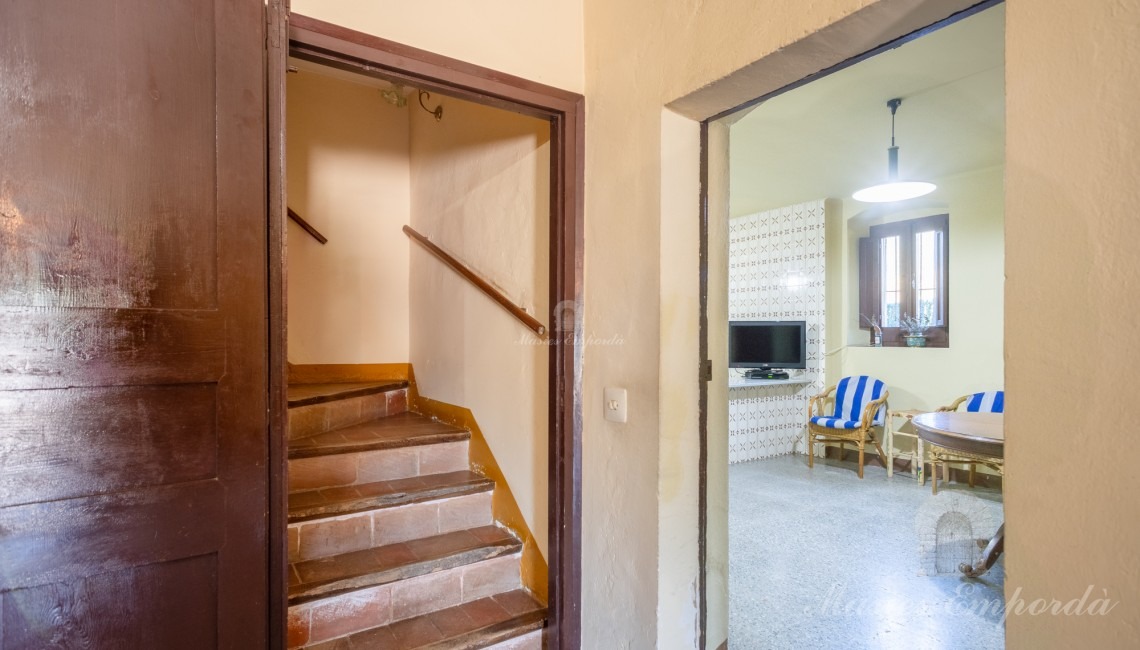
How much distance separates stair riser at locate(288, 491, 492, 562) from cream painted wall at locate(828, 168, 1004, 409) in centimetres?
380

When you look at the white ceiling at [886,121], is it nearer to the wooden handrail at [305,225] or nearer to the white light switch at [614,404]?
the white light switch at [614,404]

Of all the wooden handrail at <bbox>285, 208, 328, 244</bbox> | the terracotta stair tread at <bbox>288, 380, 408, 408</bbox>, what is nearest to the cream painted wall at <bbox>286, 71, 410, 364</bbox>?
the wooden handrail at <bbox>285, 208, 328, 244</bbox>

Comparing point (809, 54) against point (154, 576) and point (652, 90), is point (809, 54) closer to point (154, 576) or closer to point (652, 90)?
point (652, 90)

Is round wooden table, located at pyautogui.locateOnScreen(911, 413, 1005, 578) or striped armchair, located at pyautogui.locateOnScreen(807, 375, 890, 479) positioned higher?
round wooden table, located at pyautogui.locateOnScreen(911, 413, 1005, 578)

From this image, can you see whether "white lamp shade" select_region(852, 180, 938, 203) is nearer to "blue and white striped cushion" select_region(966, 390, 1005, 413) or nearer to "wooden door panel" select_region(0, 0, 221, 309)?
"blue and white striped cushion" select_region(966, 390, 1005, 413)

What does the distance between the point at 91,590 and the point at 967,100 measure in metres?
3.97

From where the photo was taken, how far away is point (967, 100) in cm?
295

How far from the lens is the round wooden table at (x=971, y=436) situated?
2.28 metres

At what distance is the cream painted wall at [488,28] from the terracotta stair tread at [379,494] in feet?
5.18

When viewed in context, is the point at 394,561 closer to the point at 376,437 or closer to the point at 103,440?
the point at 376,437

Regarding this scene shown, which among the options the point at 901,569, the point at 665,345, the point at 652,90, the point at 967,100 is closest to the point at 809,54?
the point at 652,90

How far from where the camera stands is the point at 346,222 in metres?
3.31

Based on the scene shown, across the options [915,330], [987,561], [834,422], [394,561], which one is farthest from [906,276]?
[394,561]

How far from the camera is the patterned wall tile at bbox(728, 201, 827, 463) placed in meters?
5.14
